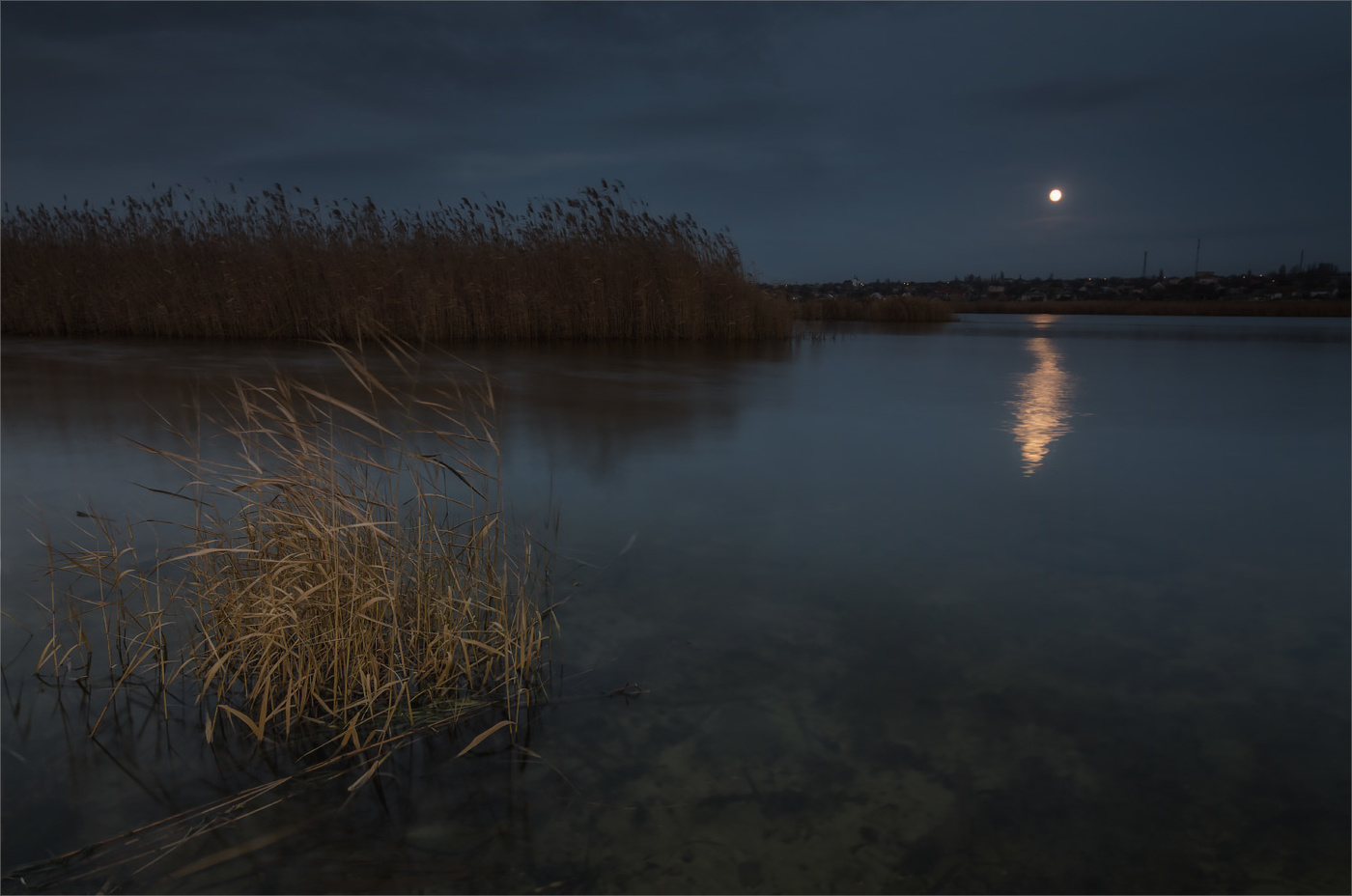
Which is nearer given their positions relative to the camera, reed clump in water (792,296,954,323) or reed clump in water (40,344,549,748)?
reed clump in water (40,344,549,748)

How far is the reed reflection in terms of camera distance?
4.84 meters

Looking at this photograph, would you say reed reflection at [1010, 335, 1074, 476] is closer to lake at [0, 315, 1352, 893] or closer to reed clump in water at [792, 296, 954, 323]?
lake at [0, 315, 1352, 893]

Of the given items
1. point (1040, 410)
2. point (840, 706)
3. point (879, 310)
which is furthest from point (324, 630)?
point (879, 310)

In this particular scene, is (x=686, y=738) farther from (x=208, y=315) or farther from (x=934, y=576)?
(x=208, y=315)

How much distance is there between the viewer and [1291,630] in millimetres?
2357

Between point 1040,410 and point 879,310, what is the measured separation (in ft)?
54.3

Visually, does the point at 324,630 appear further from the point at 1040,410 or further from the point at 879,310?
the point at 879,310

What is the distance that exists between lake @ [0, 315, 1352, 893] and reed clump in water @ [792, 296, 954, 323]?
1774 cm

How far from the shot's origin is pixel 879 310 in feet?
73.2

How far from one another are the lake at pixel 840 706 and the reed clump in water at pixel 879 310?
17.7 m

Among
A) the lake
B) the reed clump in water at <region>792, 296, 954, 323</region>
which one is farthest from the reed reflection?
the reed clump in water at <region>792, 296, 954, 323</region>

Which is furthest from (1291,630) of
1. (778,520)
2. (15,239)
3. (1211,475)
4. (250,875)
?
(15,239)

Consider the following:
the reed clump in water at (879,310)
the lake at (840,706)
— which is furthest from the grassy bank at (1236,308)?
the lake at (840,706)

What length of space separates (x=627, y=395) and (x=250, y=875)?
17.3ft
